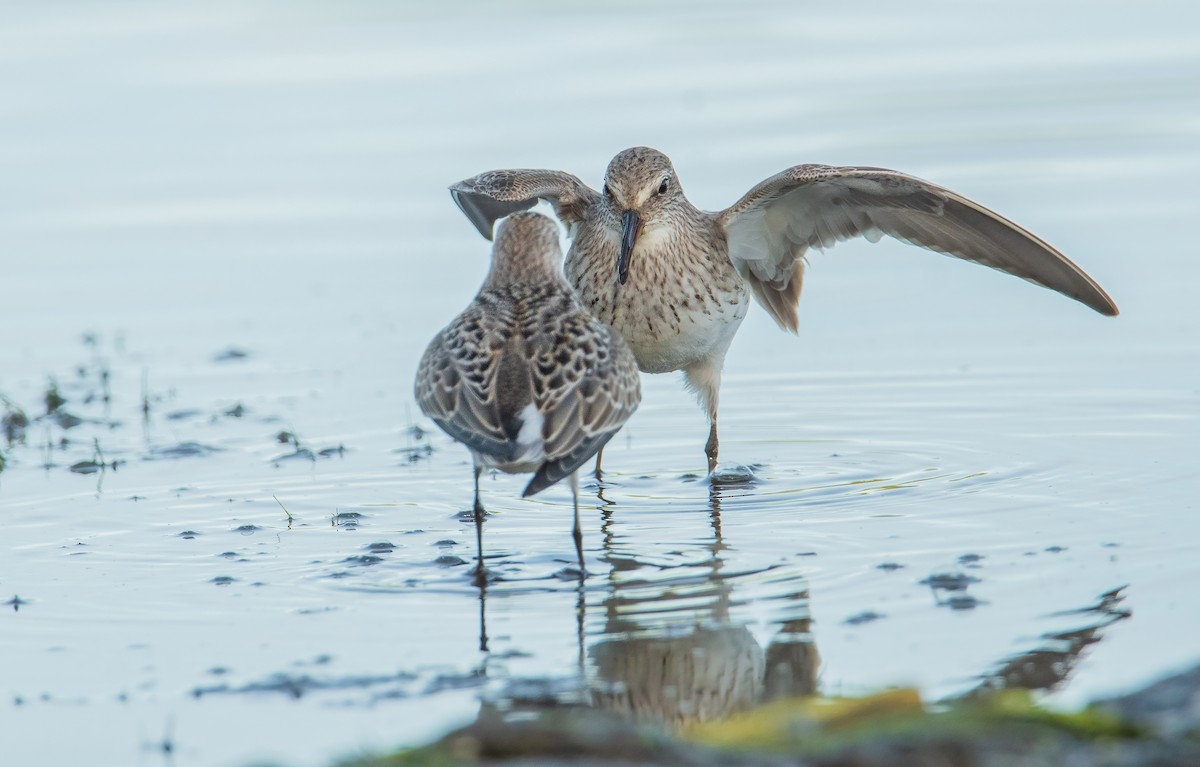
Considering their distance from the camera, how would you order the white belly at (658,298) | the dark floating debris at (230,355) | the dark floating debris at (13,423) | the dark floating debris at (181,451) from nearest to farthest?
1. the white belly at (658,298)
2. the dark floating debris at (181,451)
3. the dark floating debris at (13,423)
4. the dark floating debris at (230,355)

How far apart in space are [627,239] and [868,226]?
4.58 ft

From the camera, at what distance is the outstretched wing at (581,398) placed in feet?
20.8

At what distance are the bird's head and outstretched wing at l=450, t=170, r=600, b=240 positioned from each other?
0.41m

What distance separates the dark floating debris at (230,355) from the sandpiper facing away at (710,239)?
7.30 ft

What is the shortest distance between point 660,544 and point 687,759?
2923 mm

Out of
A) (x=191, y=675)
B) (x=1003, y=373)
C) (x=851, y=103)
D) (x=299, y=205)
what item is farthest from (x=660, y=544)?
(x=851, y=103)

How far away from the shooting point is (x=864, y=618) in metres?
6.02

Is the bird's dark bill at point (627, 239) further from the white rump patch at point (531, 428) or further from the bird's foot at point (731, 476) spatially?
the white rump patch at point (531, 428)

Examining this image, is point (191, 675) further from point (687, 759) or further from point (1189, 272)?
point (1189, 272)

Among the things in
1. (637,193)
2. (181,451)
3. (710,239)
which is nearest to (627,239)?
(637,193)

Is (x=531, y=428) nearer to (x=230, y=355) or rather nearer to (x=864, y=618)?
(x=864, y=618)

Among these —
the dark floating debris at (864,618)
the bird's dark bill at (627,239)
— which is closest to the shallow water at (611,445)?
the dark floating debris at (864,618)

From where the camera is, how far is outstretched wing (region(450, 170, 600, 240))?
8852mm

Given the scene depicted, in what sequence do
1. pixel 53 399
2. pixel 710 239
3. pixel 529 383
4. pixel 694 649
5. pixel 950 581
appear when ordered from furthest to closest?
1. pixel 53 399
2. pixel 710 239
3. pixel 529 383
4. pixel 950 581
5. pixel 694 649
